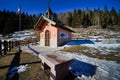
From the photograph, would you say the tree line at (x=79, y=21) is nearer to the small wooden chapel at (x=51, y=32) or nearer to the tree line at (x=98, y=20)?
the tree line at (x=98, y=20)

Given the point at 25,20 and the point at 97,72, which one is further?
the point at 25,20

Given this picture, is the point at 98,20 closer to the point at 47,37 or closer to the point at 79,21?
the point at 79,21

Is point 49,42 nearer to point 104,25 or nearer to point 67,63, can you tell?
point 67,63

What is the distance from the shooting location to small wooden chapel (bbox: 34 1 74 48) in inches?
637

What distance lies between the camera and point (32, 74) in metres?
5.47

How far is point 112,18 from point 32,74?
7243 cm

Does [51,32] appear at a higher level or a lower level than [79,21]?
lower

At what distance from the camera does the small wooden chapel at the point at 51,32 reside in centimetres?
1619

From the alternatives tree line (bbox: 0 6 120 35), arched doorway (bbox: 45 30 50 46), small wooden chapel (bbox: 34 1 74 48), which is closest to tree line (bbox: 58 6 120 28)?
tree line (bbox: 0 6 120 35)

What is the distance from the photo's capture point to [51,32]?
56.0 feet

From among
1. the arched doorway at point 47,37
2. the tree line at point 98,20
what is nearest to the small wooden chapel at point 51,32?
the arched doorway at point 47,37

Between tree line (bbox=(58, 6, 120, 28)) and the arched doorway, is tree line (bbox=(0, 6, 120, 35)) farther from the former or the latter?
the arched doorway

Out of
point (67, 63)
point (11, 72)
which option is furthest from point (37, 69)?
point (67, 63)

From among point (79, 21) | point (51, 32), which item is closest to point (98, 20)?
point (79, 21)
